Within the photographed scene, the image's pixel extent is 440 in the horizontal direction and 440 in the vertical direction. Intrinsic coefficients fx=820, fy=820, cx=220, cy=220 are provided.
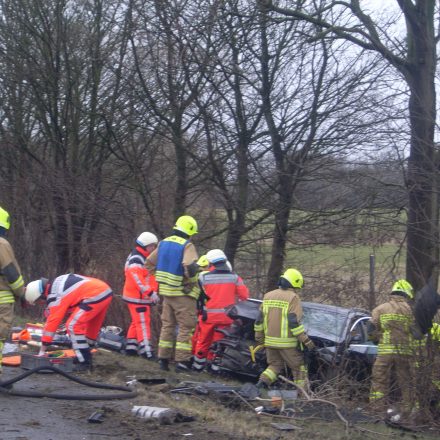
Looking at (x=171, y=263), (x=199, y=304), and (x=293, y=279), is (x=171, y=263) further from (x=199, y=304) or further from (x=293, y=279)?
(x=293, y=279)

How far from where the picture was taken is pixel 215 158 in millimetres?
16484

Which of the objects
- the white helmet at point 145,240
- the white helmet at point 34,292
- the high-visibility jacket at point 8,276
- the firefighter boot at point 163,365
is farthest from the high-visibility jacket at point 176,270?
the high-visibility jacket at point 8,276

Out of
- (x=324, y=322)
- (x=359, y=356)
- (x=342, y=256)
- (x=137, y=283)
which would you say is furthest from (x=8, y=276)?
(x=342, y=256)

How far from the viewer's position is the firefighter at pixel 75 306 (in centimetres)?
962

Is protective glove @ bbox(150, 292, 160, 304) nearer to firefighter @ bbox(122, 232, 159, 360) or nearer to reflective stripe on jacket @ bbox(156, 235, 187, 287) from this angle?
firefighter @ bbox(122, 232, 159, 360)

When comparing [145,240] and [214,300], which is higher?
[145,240]

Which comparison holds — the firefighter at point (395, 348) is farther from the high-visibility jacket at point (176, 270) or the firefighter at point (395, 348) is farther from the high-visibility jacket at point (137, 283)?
the high-visibility jacket at point (137, 283)

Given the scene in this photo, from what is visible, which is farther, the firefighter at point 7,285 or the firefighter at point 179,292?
the firefighter at point 179,292

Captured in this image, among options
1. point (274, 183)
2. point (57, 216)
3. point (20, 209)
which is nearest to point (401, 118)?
point (274, 183)

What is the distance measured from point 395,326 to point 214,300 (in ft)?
10.3

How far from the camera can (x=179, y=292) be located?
11117 millimetres

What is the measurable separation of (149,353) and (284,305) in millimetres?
2481

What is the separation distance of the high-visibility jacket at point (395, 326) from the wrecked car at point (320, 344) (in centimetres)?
54

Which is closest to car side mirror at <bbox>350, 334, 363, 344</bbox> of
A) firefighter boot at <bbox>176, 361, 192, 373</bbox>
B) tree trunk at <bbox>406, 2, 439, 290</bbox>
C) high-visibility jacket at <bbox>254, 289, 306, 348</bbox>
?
high-visibility jacket at <bbox>254, 289, 306, 348</bbox>
